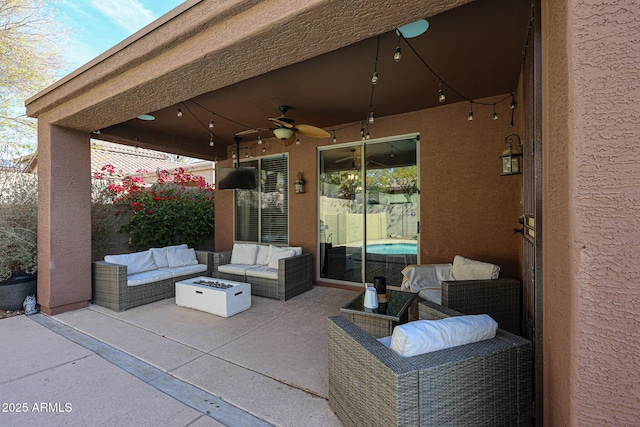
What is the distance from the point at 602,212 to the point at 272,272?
4.13 m

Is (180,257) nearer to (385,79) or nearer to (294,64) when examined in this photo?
(294,64)

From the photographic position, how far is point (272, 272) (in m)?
4.61

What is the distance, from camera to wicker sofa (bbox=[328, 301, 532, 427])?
134 cm

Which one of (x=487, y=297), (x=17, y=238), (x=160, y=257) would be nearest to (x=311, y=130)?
(x=487, y=297)

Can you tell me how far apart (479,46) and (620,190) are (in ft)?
7.52

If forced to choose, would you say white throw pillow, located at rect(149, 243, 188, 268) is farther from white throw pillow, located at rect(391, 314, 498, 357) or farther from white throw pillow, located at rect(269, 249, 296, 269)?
white throw pillow, located at rect(391, 314, 498, 357)

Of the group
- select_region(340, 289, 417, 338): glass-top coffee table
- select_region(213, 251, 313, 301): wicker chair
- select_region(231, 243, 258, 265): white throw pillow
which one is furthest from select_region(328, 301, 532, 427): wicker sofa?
select_region(231, 243, 258, 265): white throw pillow

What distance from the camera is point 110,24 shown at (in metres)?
5.38

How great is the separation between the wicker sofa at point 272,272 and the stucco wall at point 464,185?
1944 mm

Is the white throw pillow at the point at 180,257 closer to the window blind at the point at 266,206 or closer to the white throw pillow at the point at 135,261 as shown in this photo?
the white throw pillow at the point at 135,261

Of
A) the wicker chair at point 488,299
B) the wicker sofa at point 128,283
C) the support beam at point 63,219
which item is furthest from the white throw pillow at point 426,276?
the support beam at point 63,219

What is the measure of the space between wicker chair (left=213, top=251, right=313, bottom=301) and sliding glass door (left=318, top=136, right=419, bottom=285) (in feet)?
1.61

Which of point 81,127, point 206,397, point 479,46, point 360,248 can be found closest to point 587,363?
point 206,397

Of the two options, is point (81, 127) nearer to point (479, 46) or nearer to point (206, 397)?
point (206, 397)
